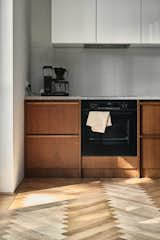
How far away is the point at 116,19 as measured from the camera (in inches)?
181

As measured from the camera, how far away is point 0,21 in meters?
3.64

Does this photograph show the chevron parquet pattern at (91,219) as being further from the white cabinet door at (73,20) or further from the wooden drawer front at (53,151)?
the white cabinet door at (73,20)

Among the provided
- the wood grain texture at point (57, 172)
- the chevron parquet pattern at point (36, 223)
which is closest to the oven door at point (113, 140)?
the wood grain texture at point (57, 172)

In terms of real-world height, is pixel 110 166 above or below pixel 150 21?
below

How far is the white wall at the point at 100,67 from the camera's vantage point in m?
4.98

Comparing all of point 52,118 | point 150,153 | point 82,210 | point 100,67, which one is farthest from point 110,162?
point 82,210

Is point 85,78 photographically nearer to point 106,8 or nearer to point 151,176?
point 106,8

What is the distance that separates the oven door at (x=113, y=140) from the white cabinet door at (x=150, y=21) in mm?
919

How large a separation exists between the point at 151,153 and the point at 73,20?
1614mm

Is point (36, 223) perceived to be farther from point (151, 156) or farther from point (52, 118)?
point (151, 156)

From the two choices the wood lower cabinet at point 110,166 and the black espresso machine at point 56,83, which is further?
the black espresso machine at point 56,83

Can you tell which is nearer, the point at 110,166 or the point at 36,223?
the point at 36,223

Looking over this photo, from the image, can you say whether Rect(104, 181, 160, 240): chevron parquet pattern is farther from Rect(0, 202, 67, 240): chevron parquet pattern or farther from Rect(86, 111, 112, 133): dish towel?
Rect(86, 111, 112, 133): dish towel

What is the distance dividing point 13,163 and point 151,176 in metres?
1.50
